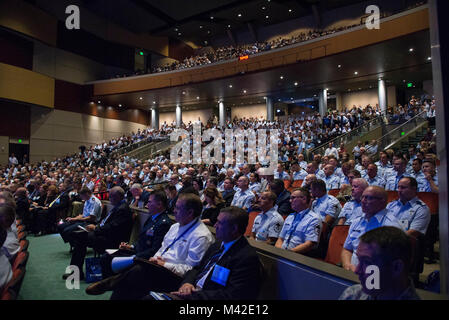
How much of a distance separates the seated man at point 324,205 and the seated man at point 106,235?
225 centimetres

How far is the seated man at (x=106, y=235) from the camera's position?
356 cm

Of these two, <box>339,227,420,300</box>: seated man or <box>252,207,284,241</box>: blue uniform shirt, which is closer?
<box>339,227,420,300</box>: seated man

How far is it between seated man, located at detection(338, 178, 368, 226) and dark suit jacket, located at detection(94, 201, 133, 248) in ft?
8.11

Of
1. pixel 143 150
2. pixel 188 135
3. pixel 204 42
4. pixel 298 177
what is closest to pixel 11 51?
pixel 143 150

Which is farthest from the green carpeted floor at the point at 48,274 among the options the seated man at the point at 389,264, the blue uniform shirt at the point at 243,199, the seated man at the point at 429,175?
the seated man at the point at 429,175

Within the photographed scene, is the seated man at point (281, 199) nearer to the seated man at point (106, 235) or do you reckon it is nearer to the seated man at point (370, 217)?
the seated man at point (370, 217)

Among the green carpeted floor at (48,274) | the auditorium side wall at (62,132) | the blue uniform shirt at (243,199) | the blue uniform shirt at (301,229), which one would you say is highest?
the auditorium side wall at (62,132)

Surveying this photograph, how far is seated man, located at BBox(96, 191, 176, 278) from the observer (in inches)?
107

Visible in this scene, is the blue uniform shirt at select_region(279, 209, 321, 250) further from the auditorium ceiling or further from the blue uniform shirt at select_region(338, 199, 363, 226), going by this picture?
the auditorium ceiling

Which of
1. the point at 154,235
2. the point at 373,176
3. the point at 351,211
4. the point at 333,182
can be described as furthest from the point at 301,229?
the point at 333,182

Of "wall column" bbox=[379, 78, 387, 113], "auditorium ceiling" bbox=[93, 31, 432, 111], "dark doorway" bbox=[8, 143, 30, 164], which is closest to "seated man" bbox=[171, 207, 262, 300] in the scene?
"auditorium ceiling" bbox=[93, 31, 432, 111]

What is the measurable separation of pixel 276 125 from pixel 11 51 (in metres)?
14.0

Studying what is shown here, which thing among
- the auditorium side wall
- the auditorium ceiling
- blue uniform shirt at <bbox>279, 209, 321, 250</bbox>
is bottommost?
blue uniform shirt at <bbox>279, 209, 321, 250</bbox>
